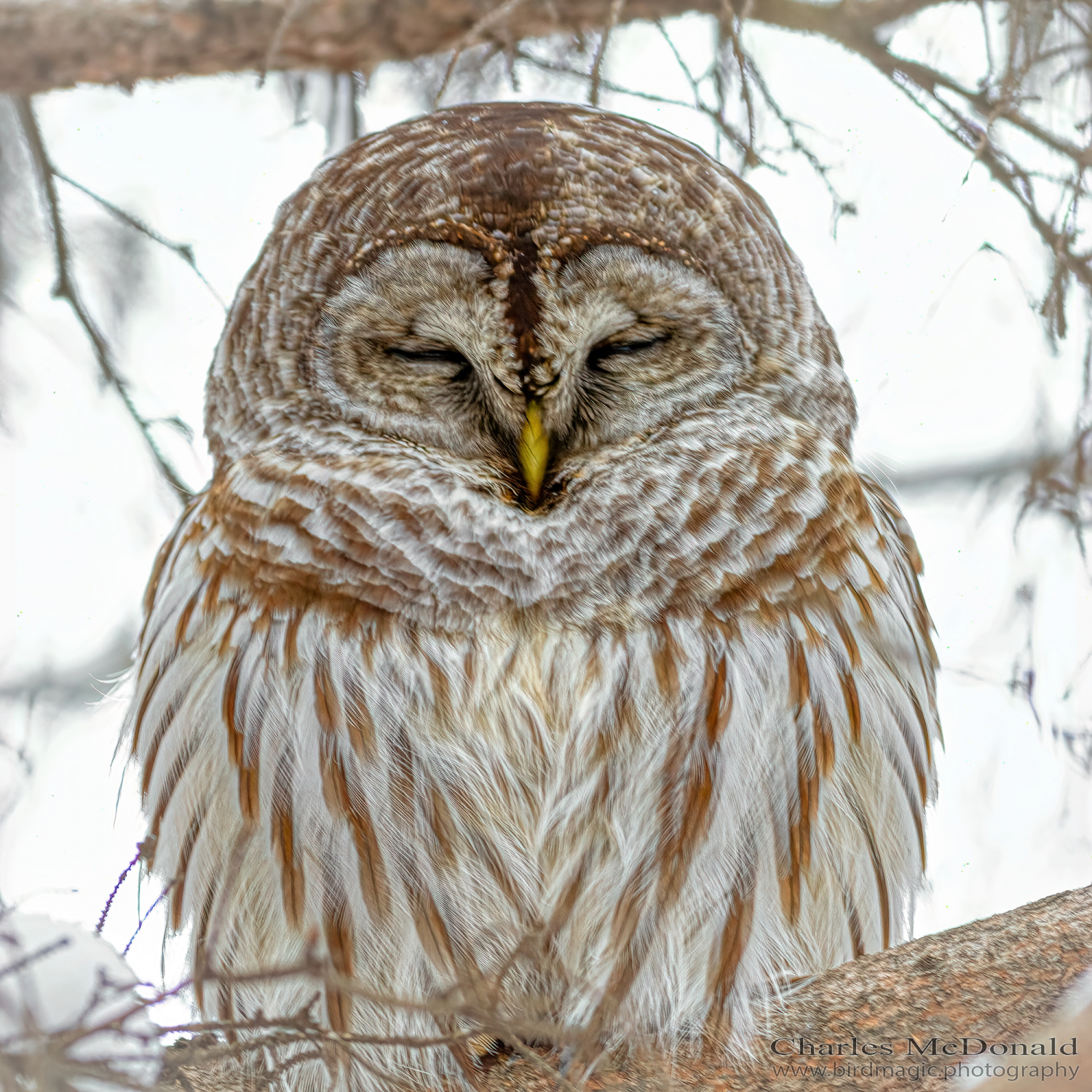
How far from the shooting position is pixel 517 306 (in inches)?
84.7

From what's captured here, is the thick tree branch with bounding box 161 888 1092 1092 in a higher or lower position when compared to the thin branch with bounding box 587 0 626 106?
lower

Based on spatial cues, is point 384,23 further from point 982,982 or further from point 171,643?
point 982,982

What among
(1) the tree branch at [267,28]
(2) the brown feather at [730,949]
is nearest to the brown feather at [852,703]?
(2) the brown feather at [730,949]

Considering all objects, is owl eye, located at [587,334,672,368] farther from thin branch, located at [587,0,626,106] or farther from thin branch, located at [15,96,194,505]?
thin branch, located at [15,96,194,505]

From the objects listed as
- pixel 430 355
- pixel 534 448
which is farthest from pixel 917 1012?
pixel 430 355

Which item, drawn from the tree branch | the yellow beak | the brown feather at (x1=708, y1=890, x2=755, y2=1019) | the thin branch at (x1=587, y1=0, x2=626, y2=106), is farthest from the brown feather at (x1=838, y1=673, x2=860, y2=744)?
the tree branch

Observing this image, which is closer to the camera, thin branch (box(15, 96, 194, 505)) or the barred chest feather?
the barred chest feather

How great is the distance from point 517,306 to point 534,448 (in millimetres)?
271

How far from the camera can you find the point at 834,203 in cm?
291

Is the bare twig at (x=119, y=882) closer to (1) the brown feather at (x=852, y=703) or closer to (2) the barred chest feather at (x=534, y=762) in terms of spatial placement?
(2) the barred chest feather at (x=534, y=762)

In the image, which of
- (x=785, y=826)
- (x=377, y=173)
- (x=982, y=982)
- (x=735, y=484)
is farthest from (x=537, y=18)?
(x=982, y=982)

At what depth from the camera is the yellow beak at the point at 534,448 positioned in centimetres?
222

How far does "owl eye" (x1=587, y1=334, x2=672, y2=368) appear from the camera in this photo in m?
2.29

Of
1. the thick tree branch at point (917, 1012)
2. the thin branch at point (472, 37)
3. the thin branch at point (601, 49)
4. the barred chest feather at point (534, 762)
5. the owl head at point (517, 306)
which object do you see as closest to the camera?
the thick tree branch at point (917, 1012)
